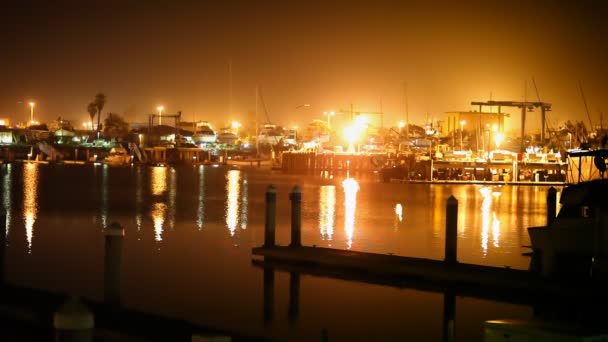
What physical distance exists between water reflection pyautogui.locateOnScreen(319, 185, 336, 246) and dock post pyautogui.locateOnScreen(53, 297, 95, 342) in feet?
62.0

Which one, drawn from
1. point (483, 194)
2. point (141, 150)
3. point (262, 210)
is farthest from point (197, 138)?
point (262, 210)

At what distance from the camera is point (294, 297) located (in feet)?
50.3

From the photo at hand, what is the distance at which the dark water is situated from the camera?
45.5ft

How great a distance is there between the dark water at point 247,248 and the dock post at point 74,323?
757cm

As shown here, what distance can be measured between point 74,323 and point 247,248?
54.1ft

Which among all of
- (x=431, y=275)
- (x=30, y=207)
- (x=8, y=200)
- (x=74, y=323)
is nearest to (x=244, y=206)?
(x=30, y=207)

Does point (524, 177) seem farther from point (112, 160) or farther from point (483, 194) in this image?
point (112, 160)

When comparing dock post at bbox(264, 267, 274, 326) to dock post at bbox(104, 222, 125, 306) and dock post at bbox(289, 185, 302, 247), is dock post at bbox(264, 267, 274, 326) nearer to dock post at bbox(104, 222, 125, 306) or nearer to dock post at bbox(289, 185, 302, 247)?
dock post at bbox(289, 185, 302, 247)

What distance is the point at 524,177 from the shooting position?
64375mm

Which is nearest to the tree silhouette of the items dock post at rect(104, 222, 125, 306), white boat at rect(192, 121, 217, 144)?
white boat at rect(192, 121, 217, 144)

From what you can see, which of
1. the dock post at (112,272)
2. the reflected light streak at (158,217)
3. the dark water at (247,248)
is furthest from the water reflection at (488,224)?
the dock post at (112,272)

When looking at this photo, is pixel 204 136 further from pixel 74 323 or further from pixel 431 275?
pixel 74 323

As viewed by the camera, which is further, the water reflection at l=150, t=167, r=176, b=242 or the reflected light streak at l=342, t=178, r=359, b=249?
the water reflection at l=150, t=167, r=176, b=242

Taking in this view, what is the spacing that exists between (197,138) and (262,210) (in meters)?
106
